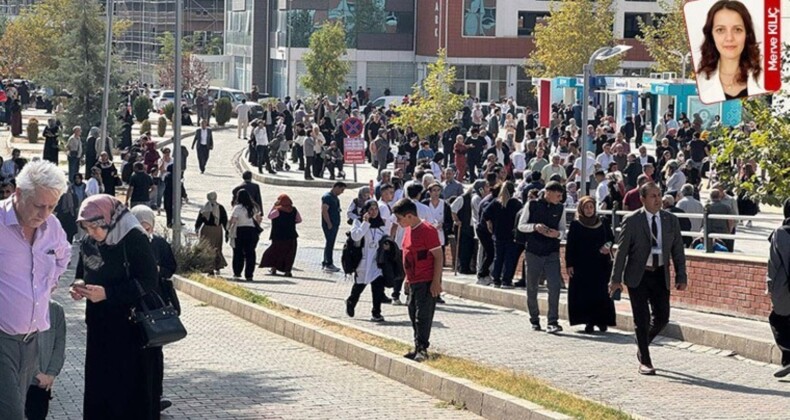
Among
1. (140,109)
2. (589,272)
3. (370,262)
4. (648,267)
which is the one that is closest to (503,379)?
(648,267)

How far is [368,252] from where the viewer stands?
59.0ft

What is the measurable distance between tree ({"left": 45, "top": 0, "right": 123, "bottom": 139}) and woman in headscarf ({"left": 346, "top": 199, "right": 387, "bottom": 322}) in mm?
29754

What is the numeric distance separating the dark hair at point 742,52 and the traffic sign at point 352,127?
28.5 meters

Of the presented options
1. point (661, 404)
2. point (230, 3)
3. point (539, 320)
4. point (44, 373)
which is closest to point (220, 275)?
point (539, 320)

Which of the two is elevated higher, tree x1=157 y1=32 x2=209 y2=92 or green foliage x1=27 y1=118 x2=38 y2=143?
tree x1=157 y1=32 x2=209 y2=92

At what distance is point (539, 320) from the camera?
56.1 ft

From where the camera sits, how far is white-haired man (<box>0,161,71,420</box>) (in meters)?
7.50

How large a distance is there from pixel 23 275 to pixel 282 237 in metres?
16.2

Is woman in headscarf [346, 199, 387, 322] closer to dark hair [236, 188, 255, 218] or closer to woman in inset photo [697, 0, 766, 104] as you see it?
dark hair [236, 188, 255, 218]

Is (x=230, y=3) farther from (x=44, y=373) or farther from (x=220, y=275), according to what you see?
(x=44, y=373)

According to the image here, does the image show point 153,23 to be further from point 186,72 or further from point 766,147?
point 766,147

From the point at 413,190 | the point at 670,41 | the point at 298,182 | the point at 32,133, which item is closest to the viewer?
the point at 413,190

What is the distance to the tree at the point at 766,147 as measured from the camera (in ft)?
46.4

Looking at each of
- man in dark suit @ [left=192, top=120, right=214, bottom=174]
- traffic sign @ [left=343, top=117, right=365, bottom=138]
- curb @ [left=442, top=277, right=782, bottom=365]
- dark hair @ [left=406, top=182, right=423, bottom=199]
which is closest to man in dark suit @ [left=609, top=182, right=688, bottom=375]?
curb @ [left=442, top=277, right=782, bottom=365]
